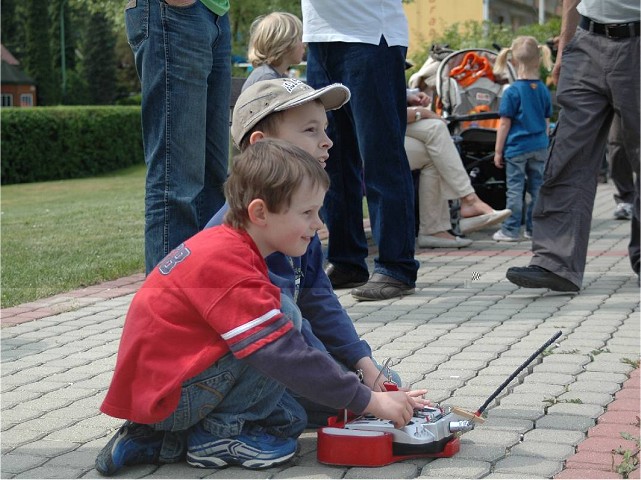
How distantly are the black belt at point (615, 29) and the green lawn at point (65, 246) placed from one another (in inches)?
130

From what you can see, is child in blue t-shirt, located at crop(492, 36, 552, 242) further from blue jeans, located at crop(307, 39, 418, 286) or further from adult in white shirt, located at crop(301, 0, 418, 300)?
adult in white shirt, located at crop(301, 0, 418, 300)

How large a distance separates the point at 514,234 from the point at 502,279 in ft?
7.64

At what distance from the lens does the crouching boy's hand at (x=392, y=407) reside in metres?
2.97

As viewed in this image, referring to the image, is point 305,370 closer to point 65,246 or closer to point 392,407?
point 392,407

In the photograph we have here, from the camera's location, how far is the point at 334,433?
3100 millimetres

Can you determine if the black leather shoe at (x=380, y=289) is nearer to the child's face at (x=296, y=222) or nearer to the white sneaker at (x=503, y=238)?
the child's face at (x=296, y=222)

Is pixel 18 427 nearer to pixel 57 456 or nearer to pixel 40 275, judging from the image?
pixel 57 456

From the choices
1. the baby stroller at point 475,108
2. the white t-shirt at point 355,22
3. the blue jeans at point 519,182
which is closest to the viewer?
the white t-shirt at point 355,22

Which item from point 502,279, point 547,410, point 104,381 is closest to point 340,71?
point 502,279

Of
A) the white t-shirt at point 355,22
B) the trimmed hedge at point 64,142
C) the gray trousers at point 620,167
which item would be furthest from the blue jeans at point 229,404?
the trimmed hedge at point 64,142

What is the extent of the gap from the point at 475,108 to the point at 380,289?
508cm

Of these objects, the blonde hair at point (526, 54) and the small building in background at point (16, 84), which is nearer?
the blonde hair at point (526, 54)

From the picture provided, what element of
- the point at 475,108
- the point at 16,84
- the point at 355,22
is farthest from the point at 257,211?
the point at 16,84

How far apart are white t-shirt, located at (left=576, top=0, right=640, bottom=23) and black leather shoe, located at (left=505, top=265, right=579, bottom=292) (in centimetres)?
137
